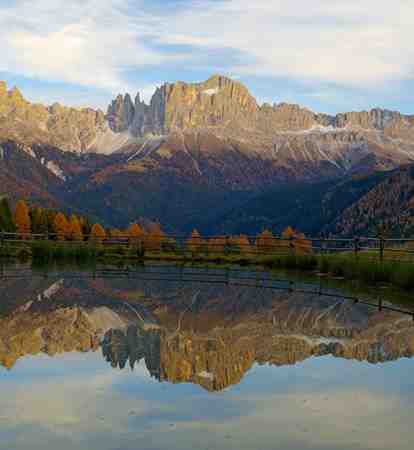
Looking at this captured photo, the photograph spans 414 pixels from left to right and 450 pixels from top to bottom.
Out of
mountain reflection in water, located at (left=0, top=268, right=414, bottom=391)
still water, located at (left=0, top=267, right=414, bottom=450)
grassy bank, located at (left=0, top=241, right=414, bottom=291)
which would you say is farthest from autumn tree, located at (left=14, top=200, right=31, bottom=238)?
still water, located at (left=0, top=267, right=414, bottom=450)

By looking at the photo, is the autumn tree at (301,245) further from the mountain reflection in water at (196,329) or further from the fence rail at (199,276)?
the mountain reflection in water at (196,329)

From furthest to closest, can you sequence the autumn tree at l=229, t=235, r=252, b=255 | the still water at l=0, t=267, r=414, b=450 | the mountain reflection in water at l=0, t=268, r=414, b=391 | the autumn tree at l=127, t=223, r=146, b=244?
1. the autumn tree at l=127, t=223, r=146, b=244
2. the autumn tree at l=229, t=235, r=252, b=255
3. the mountain reflection in water at l=0, t=268, r=414, b=391
4. the still water at l=0, t=267, r=414, b=450

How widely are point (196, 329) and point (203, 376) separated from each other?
450 centimetres

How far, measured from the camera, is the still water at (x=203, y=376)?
312 inches

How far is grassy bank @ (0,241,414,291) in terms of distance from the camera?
25594 millimetres

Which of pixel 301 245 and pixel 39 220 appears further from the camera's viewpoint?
pixel 39 220

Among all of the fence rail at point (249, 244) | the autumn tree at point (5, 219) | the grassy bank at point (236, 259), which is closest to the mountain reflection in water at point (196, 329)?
the grassy bank at point (236, 259)

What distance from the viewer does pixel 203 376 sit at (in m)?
10.6

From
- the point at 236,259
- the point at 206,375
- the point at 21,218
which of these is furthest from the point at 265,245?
the point at 21,218

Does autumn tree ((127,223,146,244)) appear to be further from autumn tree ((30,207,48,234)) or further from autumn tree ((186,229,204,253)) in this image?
autumn tree ((30,207,48,234))

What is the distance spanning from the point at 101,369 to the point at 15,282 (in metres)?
14.3

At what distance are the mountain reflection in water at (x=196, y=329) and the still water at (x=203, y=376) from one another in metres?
0.03

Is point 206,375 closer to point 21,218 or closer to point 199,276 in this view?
point 199,276

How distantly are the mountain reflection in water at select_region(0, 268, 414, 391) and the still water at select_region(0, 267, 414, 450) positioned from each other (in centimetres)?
3
